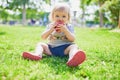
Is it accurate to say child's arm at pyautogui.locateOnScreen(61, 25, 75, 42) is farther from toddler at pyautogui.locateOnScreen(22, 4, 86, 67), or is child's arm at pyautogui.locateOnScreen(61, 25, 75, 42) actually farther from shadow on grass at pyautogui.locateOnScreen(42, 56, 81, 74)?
shadow on grass at pyautogui.locateOnScreen(42, 56, 81, 74)

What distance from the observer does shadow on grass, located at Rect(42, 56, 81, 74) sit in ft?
12.7

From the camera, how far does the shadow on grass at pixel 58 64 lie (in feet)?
12.7

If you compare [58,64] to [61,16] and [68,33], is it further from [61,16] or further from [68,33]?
[61,16]

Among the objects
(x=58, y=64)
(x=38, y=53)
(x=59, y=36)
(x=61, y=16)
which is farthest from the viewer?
(x=59, y=36)

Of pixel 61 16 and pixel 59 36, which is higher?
pixel 61 16

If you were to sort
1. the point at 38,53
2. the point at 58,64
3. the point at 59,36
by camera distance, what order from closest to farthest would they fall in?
the point at 58,64, the point at 38,53, the point at 59,36

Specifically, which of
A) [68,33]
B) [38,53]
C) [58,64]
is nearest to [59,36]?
[68,33]

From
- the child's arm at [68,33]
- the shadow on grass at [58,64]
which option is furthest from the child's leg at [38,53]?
the child's arm at [68,33]

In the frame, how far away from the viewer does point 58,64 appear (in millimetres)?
4324

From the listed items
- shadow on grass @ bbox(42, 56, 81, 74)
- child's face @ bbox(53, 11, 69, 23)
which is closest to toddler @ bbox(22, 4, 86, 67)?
child's face @ bbox(53, 11, 69, 23)

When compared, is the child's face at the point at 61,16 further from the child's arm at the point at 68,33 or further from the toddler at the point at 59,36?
the child's arm at the point at 68,33

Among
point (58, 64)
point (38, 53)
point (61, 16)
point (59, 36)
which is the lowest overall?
point (58, 64)

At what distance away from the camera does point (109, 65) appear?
4438 mm

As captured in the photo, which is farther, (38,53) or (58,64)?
(38,53)
